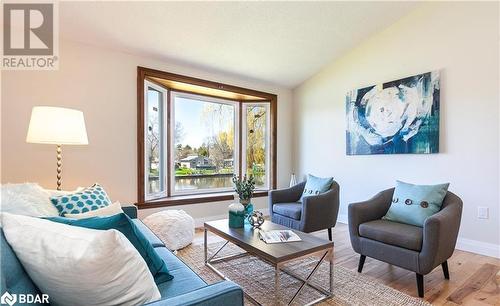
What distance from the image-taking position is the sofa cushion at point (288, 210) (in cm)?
308

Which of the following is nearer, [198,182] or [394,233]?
[394,233]

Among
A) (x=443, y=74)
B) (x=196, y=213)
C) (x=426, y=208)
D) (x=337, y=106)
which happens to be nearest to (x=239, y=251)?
(x=196, y=213)

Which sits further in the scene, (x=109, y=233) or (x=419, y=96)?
(x=419, y=96)

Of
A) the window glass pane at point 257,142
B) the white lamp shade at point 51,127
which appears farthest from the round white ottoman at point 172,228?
the window glass pane at point 257,142

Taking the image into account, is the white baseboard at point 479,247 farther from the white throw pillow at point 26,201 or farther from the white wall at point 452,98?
the white throw pillow at point 26,201

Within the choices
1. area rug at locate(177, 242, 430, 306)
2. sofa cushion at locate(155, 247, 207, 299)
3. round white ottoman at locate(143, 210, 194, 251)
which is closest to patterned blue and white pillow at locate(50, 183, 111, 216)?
sofa cushion at locate(155, 247, 207, 299)

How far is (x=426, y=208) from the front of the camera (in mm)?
2312

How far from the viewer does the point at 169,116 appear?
401cm

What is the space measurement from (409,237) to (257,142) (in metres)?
3.13

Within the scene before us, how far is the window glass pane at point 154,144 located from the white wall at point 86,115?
33cm

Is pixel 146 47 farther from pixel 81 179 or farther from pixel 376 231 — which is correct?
pixel 376 231

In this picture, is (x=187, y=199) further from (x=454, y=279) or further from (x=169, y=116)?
(x=454, y=279)

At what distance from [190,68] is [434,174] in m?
3.51

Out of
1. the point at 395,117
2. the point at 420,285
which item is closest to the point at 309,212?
the point at 420,285
